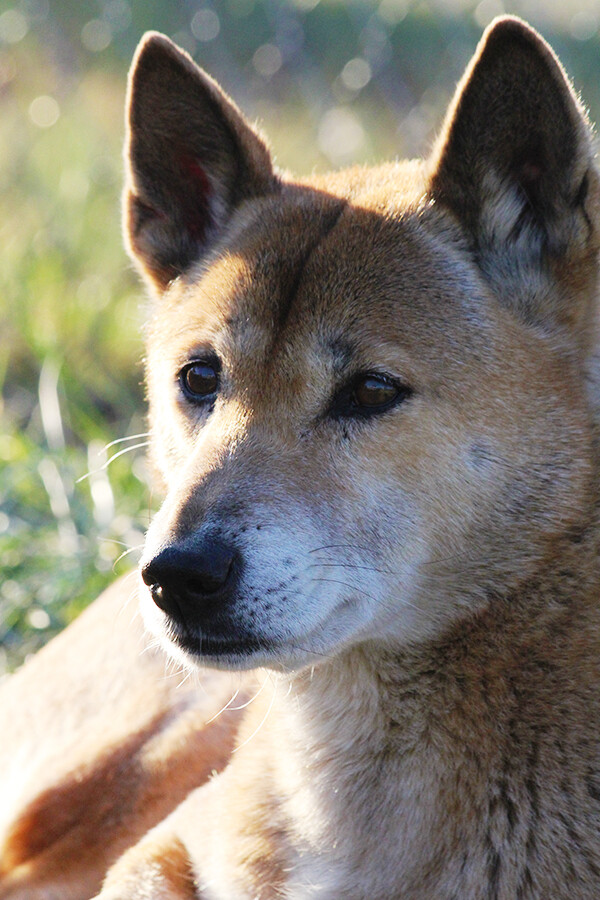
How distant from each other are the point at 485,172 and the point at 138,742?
75.3 inches

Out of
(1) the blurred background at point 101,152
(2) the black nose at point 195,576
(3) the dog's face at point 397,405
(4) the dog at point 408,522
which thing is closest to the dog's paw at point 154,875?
(4) the dog at point 408,522

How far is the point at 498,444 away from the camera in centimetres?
246

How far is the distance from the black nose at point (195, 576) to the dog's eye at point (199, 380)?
24.1 inches

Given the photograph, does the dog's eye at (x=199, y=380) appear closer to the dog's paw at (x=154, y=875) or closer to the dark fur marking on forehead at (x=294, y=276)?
the dark fur marking on forehead at (x=294, y=276)

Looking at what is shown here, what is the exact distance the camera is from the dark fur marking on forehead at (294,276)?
261 centimetres

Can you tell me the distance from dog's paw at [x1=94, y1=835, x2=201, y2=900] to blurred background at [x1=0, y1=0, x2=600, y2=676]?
1490 millimetres

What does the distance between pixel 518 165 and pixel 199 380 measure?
887mm

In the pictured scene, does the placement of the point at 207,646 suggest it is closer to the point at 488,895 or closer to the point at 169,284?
the point at 488,895

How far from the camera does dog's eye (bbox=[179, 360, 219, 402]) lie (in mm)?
2750

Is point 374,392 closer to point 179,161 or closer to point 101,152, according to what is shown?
point 179,161

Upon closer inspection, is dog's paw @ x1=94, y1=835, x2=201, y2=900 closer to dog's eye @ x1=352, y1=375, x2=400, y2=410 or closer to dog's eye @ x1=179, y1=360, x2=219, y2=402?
dog's eye @ x1=179, y1=360, x2=219, y2=402

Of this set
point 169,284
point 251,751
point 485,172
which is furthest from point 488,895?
point 169,284

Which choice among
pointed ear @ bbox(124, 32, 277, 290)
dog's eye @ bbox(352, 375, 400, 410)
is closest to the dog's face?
dog's eye @ bbox(352, 375, 400, 410)

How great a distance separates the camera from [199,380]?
9.12 ft
